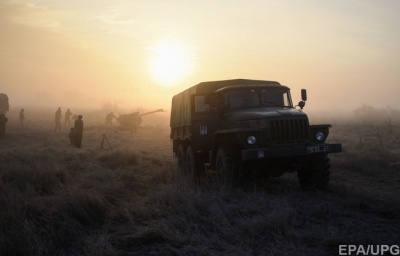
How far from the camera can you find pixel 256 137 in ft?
26.6

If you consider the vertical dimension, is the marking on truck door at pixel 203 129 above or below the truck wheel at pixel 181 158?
above

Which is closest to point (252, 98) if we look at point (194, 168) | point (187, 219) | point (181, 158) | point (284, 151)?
point (284, 151)

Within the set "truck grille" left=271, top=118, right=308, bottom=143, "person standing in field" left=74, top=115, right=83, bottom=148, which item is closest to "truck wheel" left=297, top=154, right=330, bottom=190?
"truck grille" left=271, top=118, right=308, bottom=143

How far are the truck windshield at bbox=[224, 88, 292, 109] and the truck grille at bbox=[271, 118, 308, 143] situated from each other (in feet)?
4.30

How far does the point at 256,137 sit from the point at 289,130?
0.77 m

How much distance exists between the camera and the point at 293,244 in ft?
16.4

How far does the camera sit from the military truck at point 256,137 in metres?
8.10

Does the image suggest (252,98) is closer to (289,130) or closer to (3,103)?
(289,130)

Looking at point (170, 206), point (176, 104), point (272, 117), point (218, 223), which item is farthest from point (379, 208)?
point (176, 104)

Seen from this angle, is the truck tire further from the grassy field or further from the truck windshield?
the truck windshield
